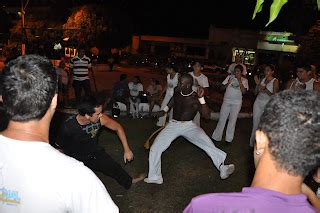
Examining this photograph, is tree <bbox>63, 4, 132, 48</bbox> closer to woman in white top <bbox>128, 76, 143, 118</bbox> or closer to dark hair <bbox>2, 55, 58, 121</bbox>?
woman in white top <bbox>128, 76, 143, 118</bbox>

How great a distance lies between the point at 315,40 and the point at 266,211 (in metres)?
18.9

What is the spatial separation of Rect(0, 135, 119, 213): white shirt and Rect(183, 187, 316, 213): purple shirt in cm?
62

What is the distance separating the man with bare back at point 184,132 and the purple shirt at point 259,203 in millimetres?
4493

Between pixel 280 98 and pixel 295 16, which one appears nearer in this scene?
pixel 280 98

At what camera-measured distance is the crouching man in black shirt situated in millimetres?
5196

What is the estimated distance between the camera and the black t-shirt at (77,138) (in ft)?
17.6

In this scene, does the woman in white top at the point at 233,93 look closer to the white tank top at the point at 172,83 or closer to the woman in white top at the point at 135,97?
the white tank top at the point at 172,83

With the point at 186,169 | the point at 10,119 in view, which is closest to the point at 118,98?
the point at 186,169

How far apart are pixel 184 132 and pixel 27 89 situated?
Answer: 464 cm

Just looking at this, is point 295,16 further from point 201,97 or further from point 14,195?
point 14,195

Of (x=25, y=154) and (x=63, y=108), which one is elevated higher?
(x=25, y=154)

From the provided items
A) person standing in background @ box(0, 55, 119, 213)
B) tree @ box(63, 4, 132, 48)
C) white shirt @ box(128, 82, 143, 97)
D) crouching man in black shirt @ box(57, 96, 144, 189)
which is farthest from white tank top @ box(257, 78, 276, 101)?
tree @ box(63, 4, 132, 48)

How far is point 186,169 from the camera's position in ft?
24.1

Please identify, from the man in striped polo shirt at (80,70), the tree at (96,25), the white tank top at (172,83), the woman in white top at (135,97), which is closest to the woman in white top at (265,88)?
the white tank top at (172,83)
